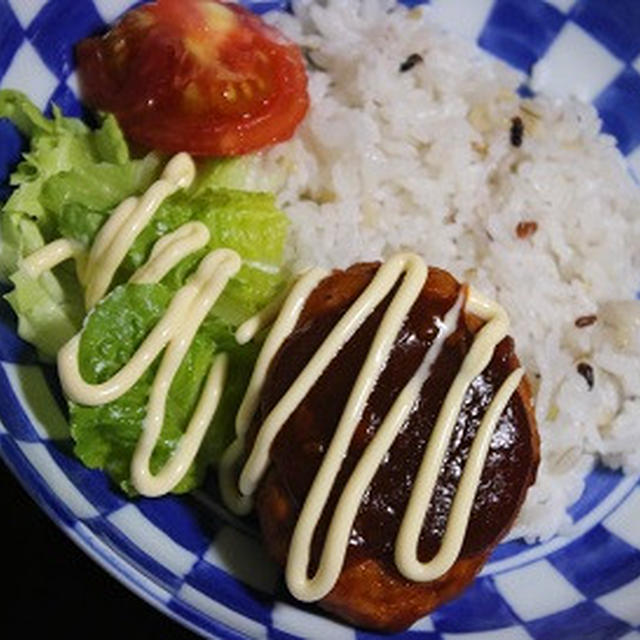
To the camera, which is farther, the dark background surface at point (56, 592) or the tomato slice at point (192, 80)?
the tomato slice at point (192, 80)

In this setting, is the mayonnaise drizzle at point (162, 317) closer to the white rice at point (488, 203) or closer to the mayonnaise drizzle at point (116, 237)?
the mayonnaise drizzle at point (116, 237)

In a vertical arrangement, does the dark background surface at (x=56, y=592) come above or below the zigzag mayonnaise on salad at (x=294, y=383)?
below

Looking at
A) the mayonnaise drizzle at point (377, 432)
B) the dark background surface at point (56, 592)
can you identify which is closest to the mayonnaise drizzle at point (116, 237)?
the mayonnaise drizzle at point (377, 432)

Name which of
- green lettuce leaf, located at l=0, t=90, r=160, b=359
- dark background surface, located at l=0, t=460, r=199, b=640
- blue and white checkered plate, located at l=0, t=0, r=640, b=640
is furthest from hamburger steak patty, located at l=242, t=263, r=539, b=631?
green lettuce leaf, located at l=0, t=90, r=160, b=359

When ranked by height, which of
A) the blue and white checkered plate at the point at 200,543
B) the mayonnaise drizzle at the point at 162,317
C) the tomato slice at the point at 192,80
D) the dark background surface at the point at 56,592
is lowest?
the dark background surface at the point at 56,592

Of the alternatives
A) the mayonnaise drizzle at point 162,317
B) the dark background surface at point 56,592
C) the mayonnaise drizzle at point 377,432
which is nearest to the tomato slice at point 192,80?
the mayonnaise drizzle at point 162,317

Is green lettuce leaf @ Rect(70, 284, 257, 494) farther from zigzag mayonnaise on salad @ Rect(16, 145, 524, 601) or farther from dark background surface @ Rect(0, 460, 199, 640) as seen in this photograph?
dark background surface @ Rect(0, 460, 199, 640)

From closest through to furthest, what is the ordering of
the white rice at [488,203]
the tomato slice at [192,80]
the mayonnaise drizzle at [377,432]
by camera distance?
1. the mayonnaise drizzle at [377,432]
2. the tomato slice at [192,80]
3. the white rice at [488,203]

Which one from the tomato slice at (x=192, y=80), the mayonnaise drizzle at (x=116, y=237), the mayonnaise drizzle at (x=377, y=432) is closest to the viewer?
the mayonnaise drizzle at (x=377, y=432)
